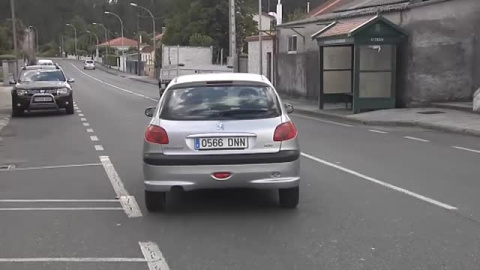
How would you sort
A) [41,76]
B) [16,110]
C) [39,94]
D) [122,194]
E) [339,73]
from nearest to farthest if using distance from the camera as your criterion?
[122,194]
[39,94]
[16,110]
[41,76]
[339,73]

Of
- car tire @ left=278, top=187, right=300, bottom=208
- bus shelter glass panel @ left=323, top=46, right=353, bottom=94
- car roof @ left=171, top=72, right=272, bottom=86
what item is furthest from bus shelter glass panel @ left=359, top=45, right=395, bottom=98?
car tire @ left=278, top=187, right=300, bottom=208

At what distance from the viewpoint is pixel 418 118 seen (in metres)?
17.8

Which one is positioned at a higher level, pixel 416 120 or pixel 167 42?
pixel 167 42

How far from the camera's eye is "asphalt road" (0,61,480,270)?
532 centimetres

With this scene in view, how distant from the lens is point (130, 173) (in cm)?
965

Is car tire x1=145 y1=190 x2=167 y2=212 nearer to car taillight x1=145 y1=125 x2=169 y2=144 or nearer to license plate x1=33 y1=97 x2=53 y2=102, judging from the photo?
car taillight x1=145 y1=125 x2=169 y2=144

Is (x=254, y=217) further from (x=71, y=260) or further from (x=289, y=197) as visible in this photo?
(x=71, y=260)

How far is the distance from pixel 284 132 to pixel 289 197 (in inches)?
30.7

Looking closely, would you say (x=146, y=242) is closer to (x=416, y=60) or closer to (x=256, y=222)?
(x=256, y=222)

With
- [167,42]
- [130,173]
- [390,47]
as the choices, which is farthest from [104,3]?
[130,173]

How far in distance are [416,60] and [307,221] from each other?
601 inches

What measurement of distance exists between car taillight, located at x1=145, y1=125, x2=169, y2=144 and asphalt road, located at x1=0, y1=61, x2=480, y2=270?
32.5 inches

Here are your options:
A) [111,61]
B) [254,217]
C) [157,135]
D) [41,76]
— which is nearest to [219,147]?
[157,135]

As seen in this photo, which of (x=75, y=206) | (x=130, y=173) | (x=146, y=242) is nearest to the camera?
(x=146, y=242)
